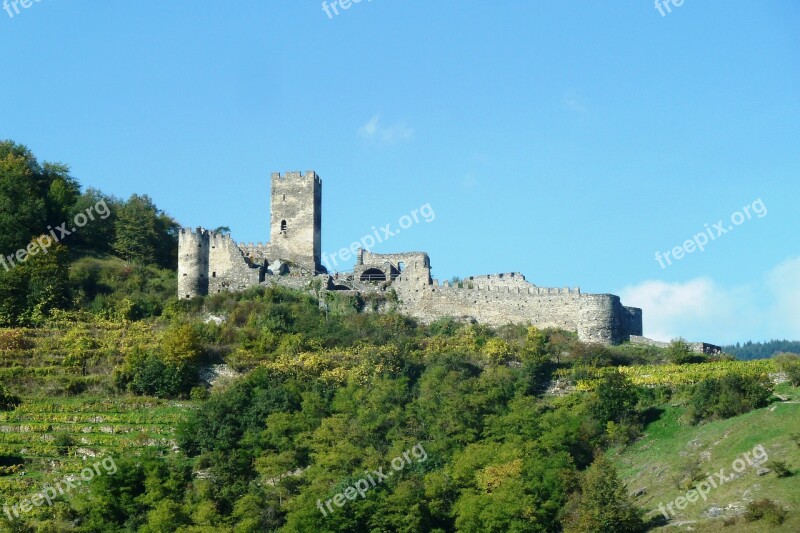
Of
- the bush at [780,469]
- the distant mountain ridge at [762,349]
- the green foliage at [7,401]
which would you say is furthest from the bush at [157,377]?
the distant mountain ridge at [762,349]

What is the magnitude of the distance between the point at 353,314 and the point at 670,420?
54.2 feet

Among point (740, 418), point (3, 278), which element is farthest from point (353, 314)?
point (740, 418)

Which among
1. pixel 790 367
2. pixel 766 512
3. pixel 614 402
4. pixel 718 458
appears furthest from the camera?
pixel 790 367

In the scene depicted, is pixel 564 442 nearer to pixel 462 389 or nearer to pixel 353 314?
pixel 462 389

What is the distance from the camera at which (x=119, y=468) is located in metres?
46.7

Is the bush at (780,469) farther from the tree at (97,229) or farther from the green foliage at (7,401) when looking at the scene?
the tree at (97,229)

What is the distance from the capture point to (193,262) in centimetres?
6444

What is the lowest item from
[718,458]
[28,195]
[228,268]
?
[718,458]

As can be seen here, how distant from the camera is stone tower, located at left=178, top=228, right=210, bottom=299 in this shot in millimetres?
64125

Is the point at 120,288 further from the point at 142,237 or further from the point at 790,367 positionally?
the point at 790,367

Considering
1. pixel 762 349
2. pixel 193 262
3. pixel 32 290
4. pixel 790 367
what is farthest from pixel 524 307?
pixel 762 349

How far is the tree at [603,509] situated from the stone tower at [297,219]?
2654cm

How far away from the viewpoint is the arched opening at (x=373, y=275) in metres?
65.6

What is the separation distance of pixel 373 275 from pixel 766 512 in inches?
1150
